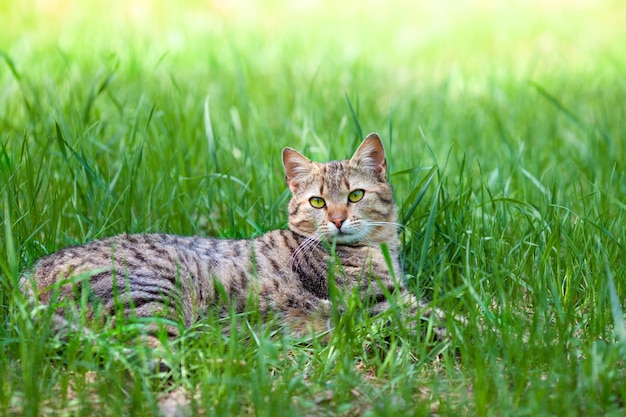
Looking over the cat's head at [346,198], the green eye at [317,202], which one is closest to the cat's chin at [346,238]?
the cat's head at [346,198]

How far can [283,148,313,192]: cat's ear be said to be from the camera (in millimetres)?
4406

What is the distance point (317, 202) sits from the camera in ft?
14.0

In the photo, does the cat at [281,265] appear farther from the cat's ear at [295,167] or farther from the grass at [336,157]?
the grass at [336,157]

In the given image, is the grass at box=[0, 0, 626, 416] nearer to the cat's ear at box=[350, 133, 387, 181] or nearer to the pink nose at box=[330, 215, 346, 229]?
the cat's ear at box=[350, 133, 387, 181]

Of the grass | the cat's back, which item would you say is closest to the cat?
the cat's back

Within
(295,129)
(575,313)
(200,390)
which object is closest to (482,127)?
(295,129)

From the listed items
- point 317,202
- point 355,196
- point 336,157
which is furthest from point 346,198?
point 336,157

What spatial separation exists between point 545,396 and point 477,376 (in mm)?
242

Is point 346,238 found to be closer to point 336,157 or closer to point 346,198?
point 346,198

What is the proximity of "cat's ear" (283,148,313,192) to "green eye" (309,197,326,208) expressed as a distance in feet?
0.61

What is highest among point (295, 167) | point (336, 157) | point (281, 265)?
point (295, 167)

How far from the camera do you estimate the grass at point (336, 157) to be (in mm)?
3057

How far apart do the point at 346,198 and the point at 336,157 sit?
1.23 meters

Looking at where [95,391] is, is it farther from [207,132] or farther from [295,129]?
[295,129]
